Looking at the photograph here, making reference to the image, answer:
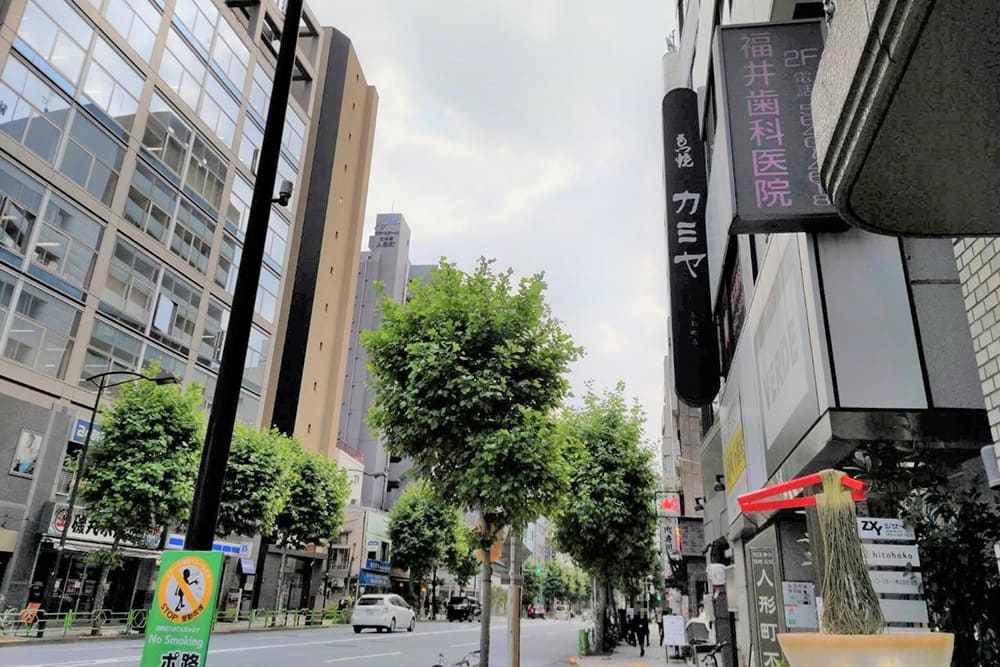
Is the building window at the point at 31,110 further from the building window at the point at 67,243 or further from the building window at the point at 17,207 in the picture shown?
the building window at the point at 67,243

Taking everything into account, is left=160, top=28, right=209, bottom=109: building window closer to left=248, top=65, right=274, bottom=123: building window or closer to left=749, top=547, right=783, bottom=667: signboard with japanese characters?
left=248, top=65, right=274, bottom=123: building window

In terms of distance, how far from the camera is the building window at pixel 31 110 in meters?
22.7

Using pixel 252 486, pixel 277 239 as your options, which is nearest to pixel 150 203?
pixel 277 239

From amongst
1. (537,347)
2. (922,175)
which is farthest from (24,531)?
(922,175)

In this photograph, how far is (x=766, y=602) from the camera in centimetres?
853

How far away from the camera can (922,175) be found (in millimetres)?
2793

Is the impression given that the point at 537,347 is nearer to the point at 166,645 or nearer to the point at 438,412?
the point at 438,412

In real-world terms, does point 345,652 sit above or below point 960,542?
below

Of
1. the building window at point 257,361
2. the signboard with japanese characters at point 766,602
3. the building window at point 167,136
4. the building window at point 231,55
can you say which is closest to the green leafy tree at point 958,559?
the signboard with japanese characters at point 766,602

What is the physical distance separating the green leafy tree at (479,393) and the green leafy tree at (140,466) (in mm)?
13653

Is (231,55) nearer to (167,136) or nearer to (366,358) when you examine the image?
(167,136)

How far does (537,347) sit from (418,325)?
92.0 inches

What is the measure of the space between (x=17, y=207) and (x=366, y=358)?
2199 inches

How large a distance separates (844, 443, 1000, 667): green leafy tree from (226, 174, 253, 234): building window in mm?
36894
